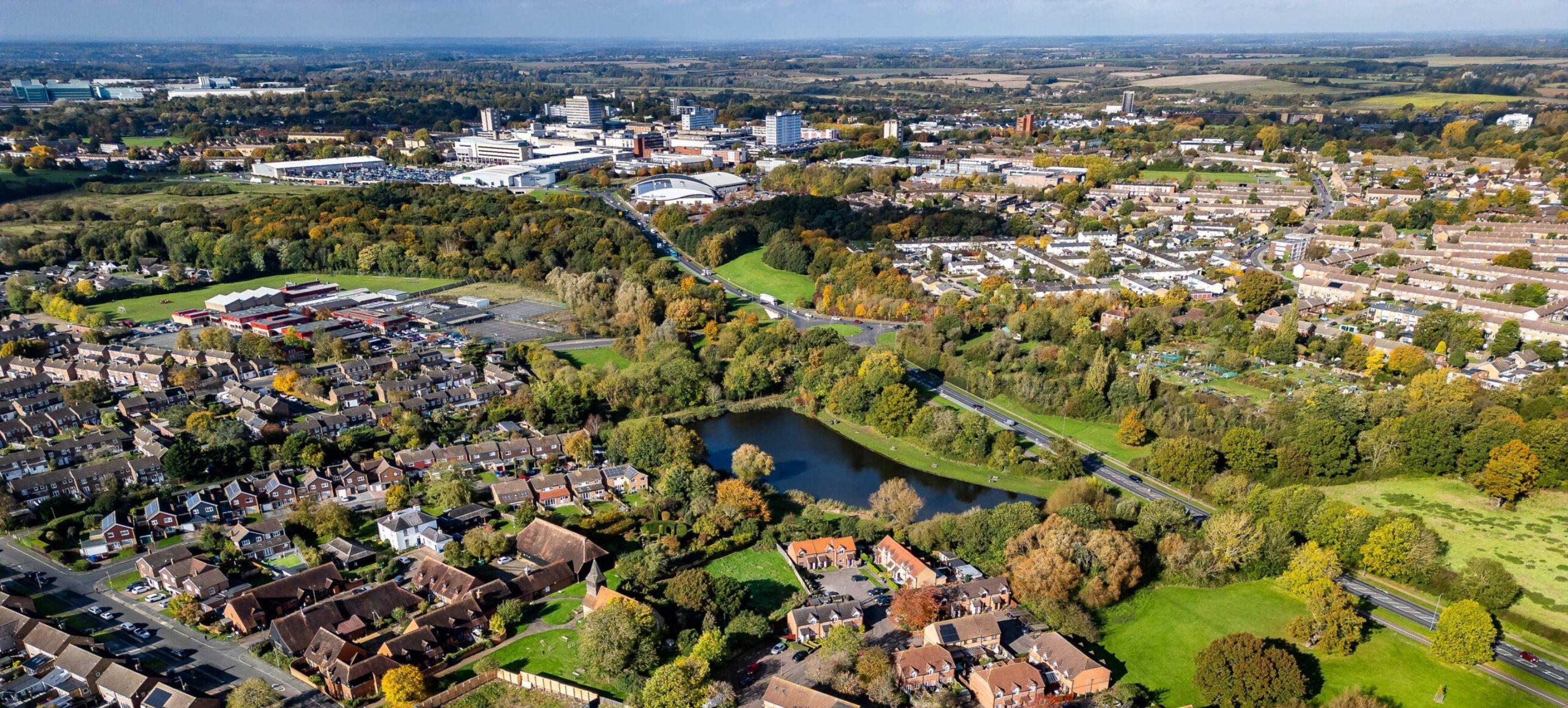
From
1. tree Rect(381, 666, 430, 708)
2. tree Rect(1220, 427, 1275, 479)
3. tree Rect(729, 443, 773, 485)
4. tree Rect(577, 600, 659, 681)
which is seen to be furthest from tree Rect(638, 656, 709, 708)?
tree Rect(1220, 427, 1275, 479)

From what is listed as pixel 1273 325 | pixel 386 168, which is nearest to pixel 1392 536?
pixel 1273 325

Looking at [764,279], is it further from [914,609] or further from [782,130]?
[782,130]

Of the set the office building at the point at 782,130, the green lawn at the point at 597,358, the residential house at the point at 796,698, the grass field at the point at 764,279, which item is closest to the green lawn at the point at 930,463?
the green lawn at the point at 597,358

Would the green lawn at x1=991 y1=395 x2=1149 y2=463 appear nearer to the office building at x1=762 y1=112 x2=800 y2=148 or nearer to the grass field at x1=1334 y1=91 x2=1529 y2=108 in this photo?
the office building at x1=762 y1=112 x2=800 y2=148

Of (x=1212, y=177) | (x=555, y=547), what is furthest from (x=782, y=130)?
(x=555, y=547)

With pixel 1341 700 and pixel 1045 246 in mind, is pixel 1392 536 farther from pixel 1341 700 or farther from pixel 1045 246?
pixel 1045 246

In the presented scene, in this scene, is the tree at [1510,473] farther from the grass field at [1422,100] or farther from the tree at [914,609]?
the grass field at [1422,100]
